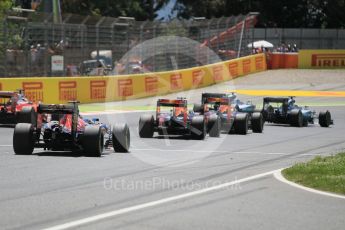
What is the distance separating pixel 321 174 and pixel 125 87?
885 inches

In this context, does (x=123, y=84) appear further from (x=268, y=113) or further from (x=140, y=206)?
(x=140, y=206)

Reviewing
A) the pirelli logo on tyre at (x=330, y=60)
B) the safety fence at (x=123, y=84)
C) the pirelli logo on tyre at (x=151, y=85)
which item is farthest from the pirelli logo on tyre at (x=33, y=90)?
the pirelli logo on tyre at (x=330, y=60)

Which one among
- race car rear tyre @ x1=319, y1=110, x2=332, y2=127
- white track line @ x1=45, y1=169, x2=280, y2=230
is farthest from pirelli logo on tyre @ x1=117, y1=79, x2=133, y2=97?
white track line @ x1=45, y1=169, x2=280, y2=230

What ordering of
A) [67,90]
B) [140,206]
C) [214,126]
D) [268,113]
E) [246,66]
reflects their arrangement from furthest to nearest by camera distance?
[246,66]
[67,90]
[268,113]
[214,126]
[140,206]

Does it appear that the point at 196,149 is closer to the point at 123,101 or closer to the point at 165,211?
the point at 165,211

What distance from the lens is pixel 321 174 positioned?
39.9 ft

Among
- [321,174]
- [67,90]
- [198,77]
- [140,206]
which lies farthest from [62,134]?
[198,77]

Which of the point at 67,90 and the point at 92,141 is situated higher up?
the point at 67,90

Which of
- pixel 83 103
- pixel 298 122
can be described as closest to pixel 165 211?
pixel 298 122

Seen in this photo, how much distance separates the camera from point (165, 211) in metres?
9.22

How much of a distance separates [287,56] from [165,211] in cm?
4072

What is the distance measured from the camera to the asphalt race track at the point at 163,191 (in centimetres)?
868

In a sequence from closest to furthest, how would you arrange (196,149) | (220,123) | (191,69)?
1. (196,149)
2. (220,123)
3. (191,69)

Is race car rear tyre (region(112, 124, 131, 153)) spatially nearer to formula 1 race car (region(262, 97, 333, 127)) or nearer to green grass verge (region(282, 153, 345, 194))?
green grass verge (region(282, 153, 345, 194))
